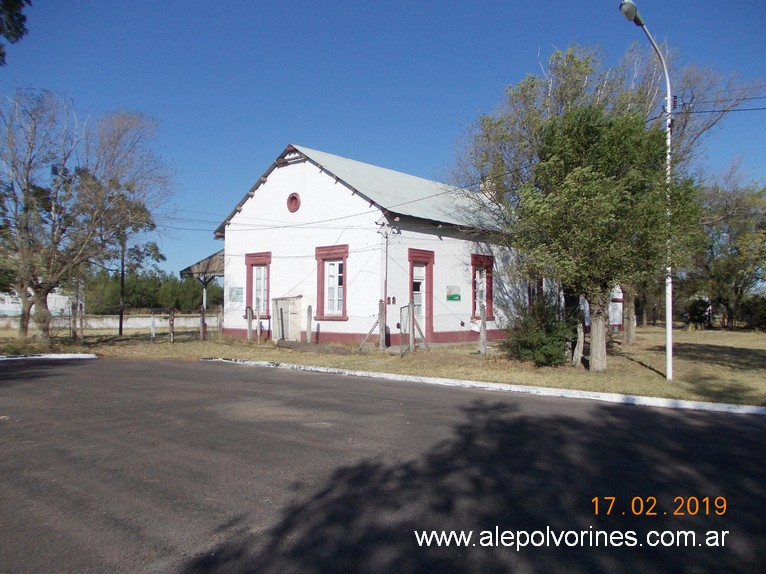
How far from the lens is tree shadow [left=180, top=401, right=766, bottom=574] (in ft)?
13.8

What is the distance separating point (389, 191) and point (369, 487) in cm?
1956

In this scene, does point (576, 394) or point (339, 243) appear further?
point (339, 243)

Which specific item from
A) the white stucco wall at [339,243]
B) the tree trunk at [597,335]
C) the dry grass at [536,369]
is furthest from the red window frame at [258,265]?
the tree trunk at [597,335]

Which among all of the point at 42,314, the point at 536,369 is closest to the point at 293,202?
the point at 42,314

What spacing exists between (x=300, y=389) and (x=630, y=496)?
771cm

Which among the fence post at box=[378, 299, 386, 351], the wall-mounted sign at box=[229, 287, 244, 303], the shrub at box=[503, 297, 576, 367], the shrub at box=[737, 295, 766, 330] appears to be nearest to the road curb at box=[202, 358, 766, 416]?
the shrub at box=[503, 297, 576, 367]

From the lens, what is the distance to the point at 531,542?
4535 mm

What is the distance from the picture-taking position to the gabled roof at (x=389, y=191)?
22562 millimetres

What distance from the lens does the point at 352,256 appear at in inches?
884

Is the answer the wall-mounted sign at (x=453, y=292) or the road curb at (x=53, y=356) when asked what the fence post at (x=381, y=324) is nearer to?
the wall-mounted sign at (x=453, y=292)

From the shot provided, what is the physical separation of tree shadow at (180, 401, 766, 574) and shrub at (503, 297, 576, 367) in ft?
25.8

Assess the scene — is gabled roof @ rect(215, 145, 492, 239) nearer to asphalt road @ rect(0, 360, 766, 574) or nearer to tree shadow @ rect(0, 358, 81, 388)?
tree shadow @ rect(0, 358, 81, 388)

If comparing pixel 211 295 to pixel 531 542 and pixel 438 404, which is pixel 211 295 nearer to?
pixel 438 404

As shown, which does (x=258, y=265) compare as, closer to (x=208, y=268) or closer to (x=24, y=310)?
(x=208, y=268)
